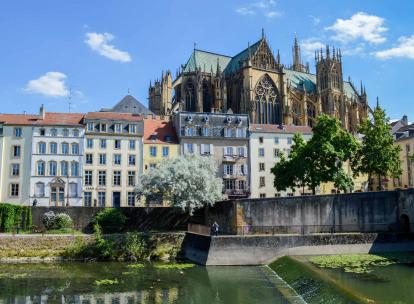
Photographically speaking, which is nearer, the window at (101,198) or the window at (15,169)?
the window at (15,169)

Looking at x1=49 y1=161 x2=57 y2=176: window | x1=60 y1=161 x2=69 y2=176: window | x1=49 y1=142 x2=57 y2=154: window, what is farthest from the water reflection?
x1=49 y1=142 x2=57 y2=154: window

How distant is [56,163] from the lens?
60.5 m

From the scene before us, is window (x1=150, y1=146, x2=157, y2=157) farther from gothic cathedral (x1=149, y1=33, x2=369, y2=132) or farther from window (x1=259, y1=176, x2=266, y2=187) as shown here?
gothic cathedral (x1=149, y1=33, x2=369, y2=132)

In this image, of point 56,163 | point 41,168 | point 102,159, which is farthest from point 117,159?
point 41,168

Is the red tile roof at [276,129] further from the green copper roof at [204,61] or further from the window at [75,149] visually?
the green copper roof at [204,61]

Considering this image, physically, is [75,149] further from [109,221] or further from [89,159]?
[109,221]

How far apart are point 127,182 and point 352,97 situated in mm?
76208

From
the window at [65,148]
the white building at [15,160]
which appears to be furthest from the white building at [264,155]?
the white building at [15,160]

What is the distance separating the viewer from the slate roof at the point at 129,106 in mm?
84062

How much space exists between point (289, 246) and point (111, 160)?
30770mm

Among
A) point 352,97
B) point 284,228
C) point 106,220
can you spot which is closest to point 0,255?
point 106,220

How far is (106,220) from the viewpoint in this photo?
167 ft

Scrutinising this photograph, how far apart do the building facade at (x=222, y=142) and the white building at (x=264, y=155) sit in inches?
40.2

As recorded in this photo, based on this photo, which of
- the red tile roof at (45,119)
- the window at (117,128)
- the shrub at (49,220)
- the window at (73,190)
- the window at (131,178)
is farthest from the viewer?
the window at (117,128)
